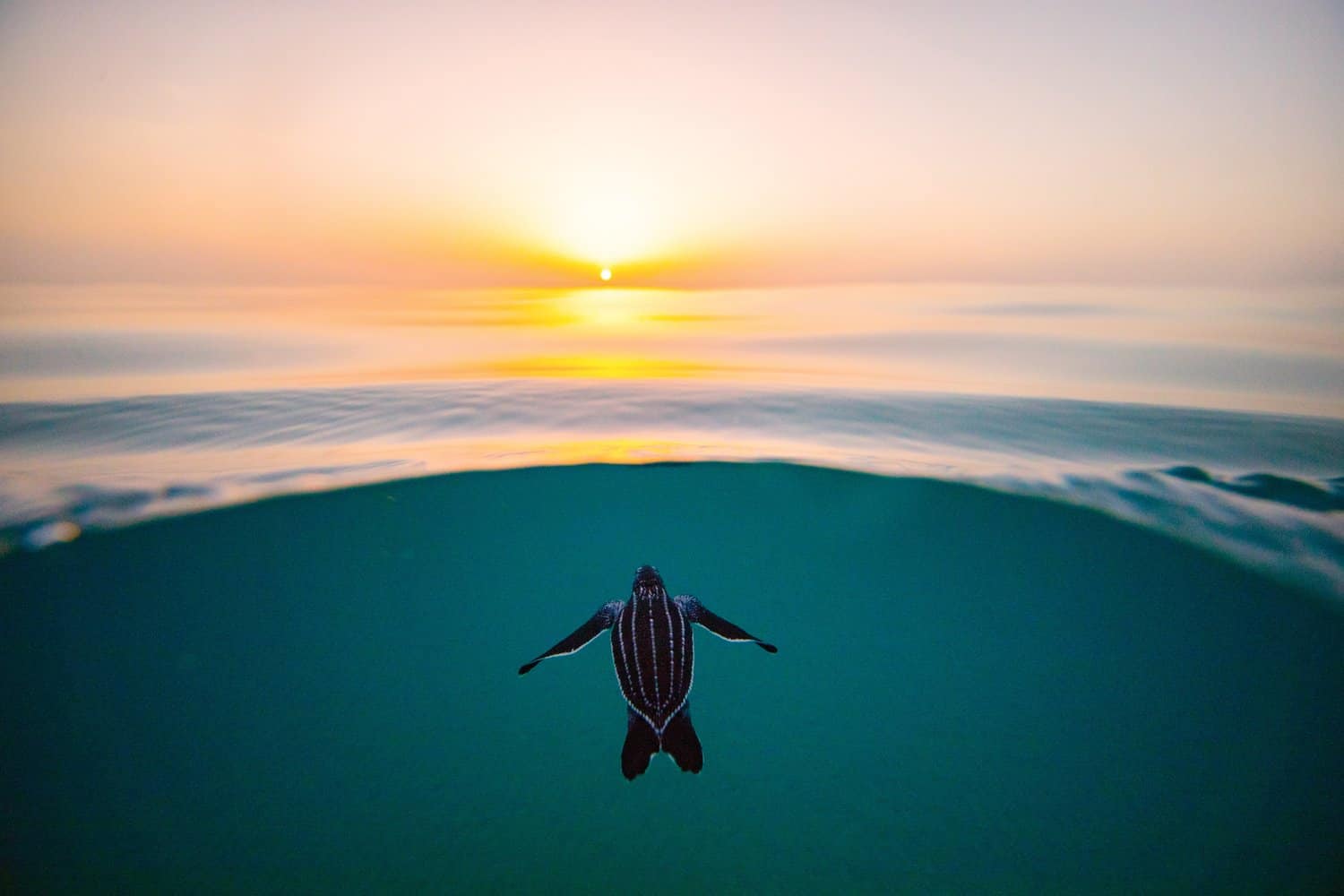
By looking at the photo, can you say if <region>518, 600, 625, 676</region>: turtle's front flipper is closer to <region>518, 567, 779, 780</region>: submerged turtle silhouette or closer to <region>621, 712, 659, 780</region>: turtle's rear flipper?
<region>518, 567, 779, 780</region>: submerged turtle silhouette

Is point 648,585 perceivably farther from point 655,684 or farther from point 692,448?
point 692,448

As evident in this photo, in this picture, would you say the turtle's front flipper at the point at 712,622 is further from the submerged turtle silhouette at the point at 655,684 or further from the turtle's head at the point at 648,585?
the submerged turtle silhouette at the point at 655,684

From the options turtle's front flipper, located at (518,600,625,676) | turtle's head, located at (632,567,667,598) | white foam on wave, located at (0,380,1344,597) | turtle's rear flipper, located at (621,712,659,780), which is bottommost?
turtle's rear flipper, located at (621,712,659,780)

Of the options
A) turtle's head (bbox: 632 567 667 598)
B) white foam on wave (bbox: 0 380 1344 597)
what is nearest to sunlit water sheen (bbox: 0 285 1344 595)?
white foam on wave (bbox: 0 380 1344 597)

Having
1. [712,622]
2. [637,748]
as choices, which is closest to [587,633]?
[712,622]

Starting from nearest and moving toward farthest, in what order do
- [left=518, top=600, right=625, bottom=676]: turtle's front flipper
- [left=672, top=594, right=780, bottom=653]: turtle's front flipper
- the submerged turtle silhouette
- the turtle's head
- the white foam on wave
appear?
the submerged turtle silhouette < [left=518, top=600, right=625, bottom=676]: turtle's front flipper < [left=672, top=594, right=780, bottom=653]: turtle's front flipper < the turtle's head < the white foam on wave

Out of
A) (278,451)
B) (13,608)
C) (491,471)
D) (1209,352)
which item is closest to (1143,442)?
(1209,352)

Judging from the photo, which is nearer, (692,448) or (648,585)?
(648,585)
